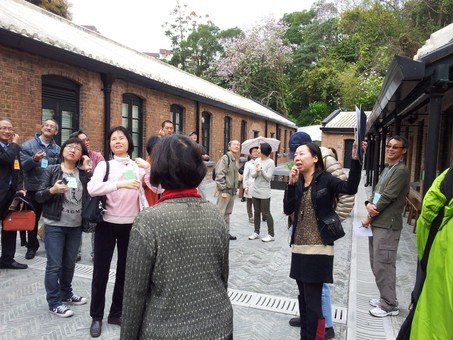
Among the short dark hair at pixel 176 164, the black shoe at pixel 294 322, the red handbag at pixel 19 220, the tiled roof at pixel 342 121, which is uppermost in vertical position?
the tiled roof at pixel 342 121

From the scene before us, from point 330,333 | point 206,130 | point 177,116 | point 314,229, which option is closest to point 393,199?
point 314,229

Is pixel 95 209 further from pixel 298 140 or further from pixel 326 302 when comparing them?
pixel 326 302

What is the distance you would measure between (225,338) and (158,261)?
54 cm

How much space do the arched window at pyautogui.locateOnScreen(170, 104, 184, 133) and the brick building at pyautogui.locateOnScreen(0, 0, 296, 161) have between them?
0.12 feet

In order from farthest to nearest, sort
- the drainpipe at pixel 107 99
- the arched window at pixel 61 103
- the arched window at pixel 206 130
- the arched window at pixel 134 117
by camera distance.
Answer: the arched window at pixel 206 130, the arched window at pixel 134 117, the drainpipe at pixel 107 99, the arched window at pixel 61 103

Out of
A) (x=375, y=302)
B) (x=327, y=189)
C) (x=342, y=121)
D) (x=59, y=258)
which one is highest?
(x=342, y=121)

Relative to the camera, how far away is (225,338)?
189 cm

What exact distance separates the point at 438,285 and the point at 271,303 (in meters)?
3.02

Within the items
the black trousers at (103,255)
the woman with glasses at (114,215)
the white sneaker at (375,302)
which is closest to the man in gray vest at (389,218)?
the white sneaker at (375,302)

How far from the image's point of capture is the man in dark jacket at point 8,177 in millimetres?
5000

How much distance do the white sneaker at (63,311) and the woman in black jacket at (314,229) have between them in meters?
2.38

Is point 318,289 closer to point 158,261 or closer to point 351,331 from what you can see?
point 351,331

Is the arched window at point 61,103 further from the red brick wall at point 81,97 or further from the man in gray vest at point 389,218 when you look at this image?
the man in gray vest at point 389,218

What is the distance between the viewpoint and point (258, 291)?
495 cm
